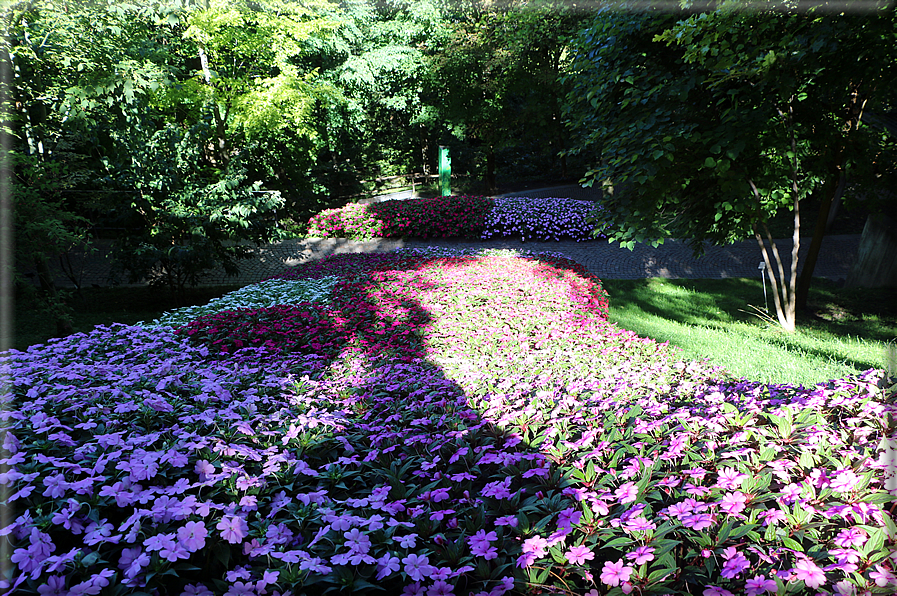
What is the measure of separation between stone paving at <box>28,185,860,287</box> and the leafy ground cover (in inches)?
290

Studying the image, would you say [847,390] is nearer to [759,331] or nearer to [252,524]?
[252,524]

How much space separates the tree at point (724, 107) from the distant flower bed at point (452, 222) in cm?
623

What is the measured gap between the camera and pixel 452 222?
12.8 meters

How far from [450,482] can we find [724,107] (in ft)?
18.2

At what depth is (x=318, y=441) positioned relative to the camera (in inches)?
76.1

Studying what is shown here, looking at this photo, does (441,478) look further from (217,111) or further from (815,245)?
(217,111)

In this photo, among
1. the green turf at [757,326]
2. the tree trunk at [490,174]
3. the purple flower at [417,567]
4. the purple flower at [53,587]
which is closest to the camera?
the purple flower at [53,587]

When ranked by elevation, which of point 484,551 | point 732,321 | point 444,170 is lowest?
point 732,321

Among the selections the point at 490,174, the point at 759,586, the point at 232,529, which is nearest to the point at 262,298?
the point at 232,529

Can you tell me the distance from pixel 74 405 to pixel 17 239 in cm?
458

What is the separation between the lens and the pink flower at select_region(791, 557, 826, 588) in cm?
109

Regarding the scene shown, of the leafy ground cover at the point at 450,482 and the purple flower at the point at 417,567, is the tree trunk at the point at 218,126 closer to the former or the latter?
the leafy ground cover at the point at 450,482

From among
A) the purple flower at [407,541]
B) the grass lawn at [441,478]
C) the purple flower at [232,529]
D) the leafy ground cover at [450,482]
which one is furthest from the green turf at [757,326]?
the purple flower at [232,529]

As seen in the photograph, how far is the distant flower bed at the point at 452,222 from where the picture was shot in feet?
41.7
